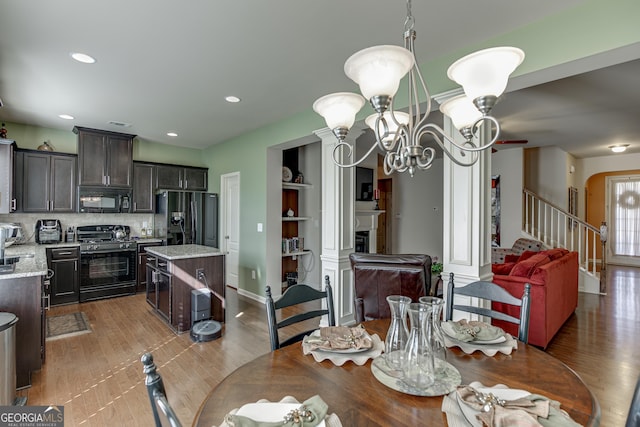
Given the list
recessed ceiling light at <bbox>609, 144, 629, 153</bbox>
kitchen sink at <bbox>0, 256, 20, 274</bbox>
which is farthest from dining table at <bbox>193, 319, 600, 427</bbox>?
recessed ceiling light at <bbox>609, 144, 629, 153</bbox>

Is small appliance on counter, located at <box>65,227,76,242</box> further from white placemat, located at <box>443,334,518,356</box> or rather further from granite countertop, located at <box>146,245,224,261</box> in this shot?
white placemat, located at <box>443,334,518,356</box>

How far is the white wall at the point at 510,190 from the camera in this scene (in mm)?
6352

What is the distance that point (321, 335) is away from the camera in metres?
1.51

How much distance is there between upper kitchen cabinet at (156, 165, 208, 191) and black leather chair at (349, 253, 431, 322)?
4.44m

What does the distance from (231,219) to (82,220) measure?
2.37m

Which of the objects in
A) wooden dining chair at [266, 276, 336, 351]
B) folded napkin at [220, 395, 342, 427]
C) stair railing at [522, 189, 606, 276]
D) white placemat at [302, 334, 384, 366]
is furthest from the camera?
stair railing at [522, 189, 606, 276]

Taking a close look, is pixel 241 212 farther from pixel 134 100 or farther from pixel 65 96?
pixel 65 96

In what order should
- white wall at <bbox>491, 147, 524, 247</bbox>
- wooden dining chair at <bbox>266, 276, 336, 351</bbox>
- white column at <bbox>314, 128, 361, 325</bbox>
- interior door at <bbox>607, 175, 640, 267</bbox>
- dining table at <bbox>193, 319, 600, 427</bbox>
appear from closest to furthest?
dining table at <bbox>193, 319, 600, 427</bbox> → wooden dining chair at <bbox>266, 276, 336, 351</bbox> → white column at <bbox>314, 128, 361, 325</bbox> → white wall at <bbox>491, 147, 524, 247</bbox> → interior door at <bbox>607, 175, 640, 267</bbox>

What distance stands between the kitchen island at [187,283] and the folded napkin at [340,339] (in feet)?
7.94

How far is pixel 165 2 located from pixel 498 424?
2642 mm

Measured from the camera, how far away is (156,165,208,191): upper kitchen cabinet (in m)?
5.79

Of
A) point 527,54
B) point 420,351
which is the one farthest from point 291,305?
point 527,54

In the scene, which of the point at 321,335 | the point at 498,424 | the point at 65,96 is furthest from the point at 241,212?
the point at 498,424

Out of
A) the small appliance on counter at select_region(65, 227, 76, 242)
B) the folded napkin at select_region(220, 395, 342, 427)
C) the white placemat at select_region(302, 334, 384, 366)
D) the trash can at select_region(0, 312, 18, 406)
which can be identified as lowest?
the trash can at select_region(0, 312, 18, 406)
